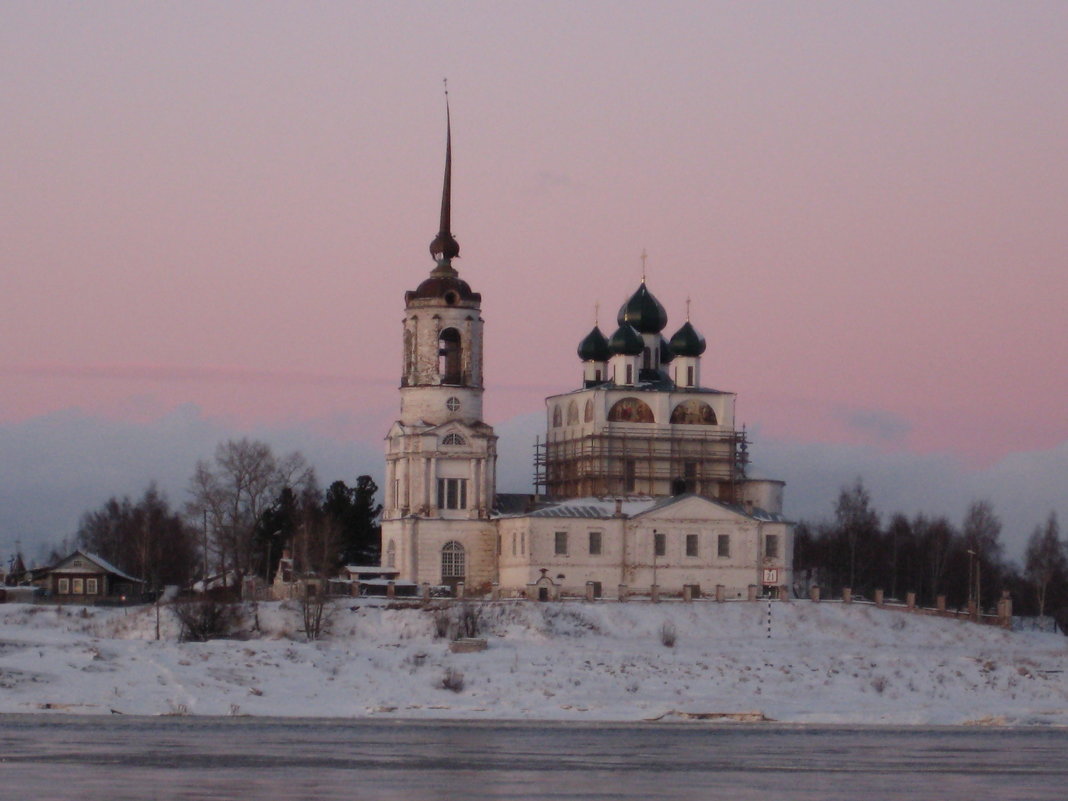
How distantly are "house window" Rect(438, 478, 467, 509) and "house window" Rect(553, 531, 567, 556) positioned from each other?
3.70 metres

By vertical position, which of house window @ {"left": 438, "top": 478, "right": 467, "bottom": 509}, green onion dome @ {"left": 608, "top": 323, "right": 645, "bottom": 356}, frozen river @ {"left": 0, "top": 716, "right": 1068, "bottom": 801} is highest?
green onion dome @ {"left": 608, "top": 323, "right": 645, "bottom": 356}

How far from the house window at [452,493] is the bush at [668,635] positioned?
36.1 feet

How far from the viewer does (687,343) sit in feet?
300

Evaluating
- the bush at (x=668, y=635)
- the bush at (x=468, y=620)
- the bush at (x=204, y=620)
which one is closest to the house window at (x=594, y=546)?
the bush at (x=668, y=635)

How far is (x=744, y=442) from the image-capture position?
90062 mm

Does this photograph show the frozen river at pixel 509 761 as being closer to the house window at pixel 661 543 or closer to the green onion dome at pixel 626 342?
the house window at pixel 661 543

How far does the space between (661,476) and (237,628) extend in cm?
1971

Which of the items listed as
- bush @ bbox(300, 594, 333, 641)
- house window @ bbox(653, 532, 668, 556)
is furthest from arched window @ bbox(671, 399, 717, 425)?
bush @ bbox(300, 594, 333, 641)

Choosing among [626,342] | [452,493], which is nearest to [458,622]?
[452,493]

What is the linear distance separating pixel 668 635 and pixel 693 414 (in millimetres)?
15610

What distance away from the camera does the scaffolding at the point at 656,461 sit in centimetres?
8850

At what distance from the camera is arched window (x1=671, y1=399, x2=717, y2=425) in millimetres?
89938

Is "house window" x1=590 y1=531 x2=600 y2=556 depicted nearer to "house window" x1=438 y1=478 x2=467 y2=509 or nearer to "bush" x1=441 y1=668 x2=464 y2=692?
"house window" x1=438 y1=478 x2=467 y2=509

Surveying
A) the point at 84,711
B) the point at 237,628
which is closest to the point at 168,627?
the point at 237,628
